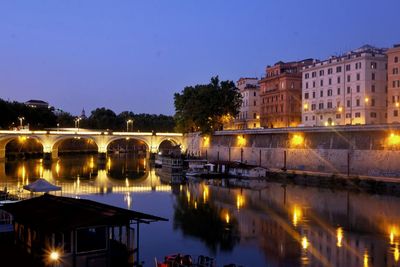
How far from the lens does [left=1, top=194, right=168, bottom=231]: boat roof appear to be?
51.5 ft

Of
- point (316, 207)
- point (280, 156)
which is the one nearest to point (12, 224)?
point (316, 207)

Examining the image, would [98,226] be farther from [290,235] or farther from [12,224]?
[290,235]

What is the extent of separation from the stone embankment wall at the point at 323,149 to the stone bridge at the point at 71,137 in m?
27.6

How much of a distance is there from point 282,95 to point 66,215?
71106 mm

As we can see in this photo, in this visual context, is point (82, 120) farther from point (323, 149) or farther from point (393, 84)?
point (323, 149)

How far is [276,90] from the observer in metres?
86.1

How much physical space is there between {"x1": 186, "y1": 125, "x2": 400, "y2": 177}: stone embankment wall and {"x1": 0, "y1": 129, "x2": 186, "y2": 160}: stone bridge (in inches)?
1087

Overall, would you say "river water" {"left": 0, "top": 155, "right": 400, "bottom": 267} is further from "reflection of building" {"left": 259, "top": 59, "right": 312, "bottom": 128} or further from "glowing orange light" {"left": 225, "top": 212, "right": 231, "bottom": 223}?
"reflection of building" {"left": 259, "top": 59, "right": 312, "bottom": 128}

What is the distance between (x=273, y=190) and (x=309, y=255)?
2472 cm

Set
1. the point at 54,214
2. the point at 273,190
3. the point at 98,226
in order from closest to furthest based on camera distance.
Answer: the point at 98,226
the point at 54,214
the point at 273,190

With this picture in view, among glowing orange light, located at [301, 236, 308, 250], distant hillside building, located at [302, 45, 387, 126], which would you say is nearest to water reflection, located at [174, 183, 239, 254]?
glowing orange light, located at [301, 236, 308, 250]

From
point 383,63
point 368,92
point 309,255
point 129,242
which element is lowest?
point 309,255

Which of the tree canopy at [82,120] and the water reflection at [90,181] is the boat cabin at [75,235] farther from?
the tree canopy at [82,120]

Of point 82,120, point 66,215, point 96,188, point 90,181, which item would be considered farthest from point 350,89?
point 82,120
